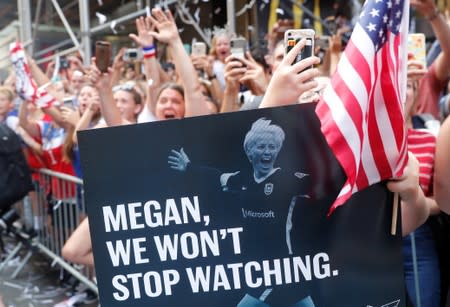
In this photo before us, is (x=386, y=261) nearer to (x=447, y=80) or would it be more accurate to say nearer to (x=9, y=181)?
(x=447, y=80)

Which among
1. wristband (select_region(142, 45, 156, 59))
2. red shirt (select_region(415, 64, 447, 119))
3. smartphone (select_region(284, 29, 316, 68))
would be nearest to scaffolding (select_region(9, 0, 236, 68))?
wristband (select_region(142, 45, 156, 59))

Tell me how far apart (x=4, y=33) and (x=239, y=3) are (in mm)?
7476

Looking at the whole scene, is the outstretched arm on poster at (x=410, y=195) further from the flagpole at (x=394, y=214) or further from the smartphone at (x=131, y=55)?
the smartphone at (x=131, y=55)

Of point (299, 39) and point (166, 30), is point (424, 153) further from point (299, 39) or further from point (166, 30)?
point (166, 30)

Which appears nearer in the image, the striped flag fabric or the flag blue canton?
the flag blue canton

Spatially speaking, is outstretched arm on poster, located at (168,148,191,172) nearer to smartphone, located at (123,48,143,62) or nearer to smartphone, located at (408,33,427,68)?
smartphone, located at (408,33,427,68)

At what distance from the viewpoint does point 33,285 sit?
5.55 metres

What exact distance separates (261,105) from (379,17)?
47cm

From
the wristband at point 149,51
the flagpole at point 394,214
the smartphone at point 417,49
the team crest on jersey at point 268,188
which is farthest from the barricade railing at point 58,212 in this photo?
the flagpole at point 394,214

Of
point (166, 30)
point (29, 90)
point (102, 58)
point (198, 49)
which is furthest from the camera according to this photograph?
point (29, 90)

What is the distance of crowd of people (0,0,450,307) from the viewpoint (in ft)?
6.25

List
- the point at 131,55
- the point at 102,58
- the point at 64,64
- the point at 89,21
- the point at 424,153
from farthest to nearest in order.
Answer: the point at 64,64 < the point at 89,21 < the point at 131,55 < the point at 102,58 < the point at 424,153

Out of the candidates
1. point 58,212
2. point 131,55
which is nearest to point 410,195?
point 131,55

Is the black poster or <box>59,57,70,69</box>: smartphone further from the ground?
the black poster
